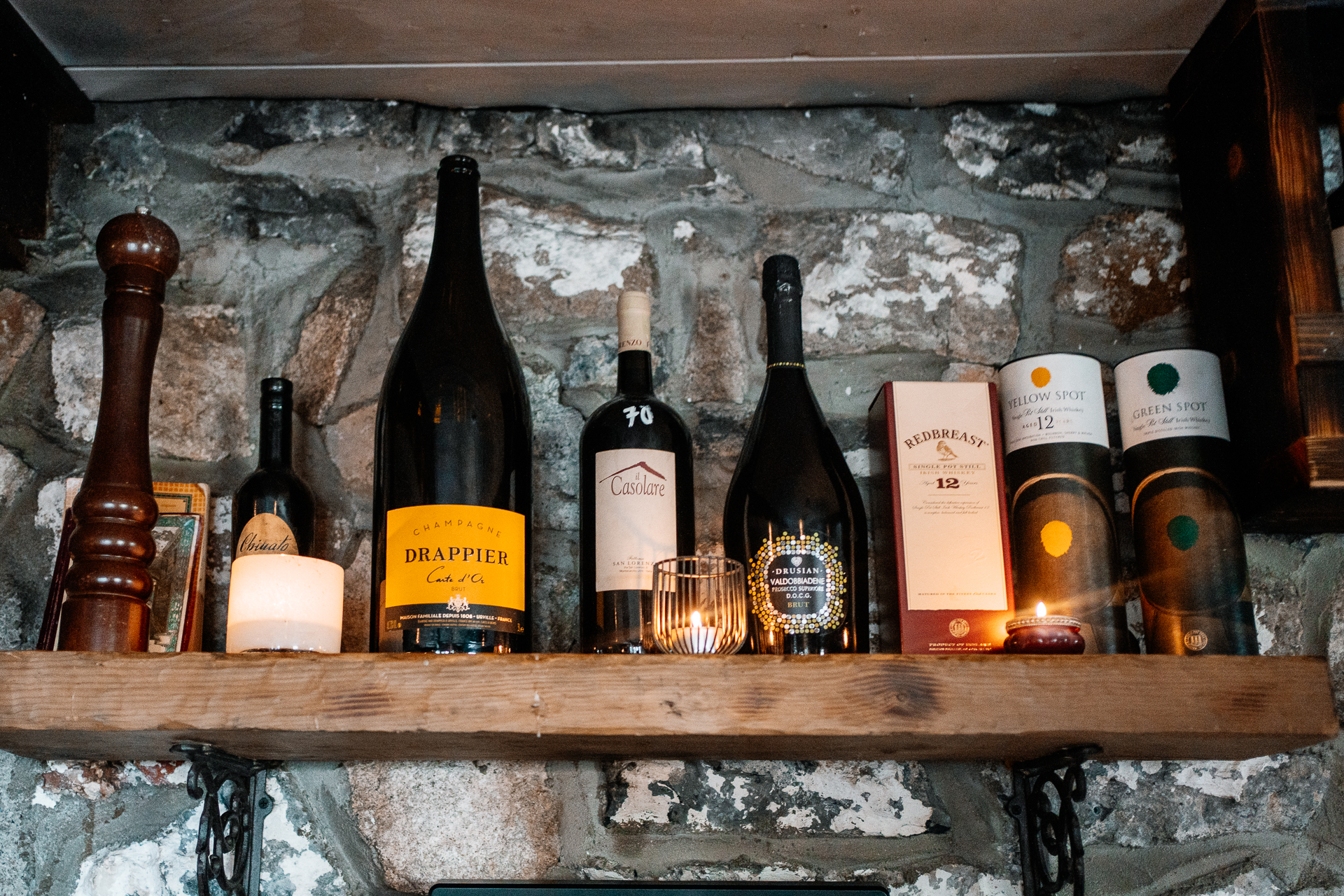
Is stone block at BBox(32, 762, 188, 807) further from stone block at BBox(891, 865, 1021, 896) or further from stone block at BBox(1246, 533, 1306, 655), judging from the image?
stone block at BBox(1246, 533, 1306, 655)

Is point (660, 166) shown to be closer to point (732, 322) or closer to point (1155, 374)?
point (732, 322)

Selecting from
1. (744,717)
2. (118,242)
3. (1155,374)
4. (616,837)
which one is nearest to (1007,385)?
(1155,374)

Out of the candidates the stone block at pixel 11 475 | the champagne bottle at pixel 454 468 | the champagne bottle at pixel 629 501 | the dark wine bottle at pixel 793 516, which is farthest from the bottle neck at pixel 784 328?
the stone block at pixel 11 475

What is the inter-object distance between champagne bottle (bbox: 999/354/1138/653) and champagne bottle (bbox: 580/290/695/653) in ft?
0.87

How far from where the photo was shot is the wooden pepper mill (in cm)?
80

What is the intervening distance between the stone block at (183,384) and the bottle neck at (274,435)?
0.22 ft

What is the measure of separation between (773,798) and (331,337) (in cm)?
56

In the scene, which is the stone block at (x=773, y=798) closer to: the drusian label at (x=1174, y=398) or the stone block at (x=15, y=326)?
the drusian label at (x=1174, y=398)

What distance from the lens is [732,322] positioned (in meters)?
1.04

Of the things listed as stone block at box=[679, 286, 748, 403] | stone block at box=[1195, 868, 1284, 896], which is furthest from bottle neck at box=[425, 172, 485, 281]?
stone block at box=[1195, 868, 1284, 896]

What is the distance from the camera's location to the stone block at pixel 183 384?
1.01 meters

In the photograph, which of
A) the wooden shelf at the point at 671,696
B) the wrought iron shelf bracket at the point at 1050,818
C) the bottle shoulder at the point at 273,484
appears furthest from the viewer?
the bottle shoulder at the point at 273,484

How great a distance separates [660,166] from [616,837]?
2.00 feet

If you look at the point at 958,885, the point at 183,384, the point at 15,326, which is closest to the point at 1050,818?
the point at 958,885
